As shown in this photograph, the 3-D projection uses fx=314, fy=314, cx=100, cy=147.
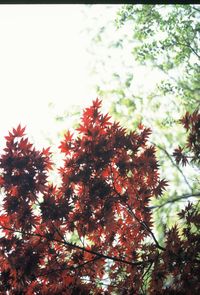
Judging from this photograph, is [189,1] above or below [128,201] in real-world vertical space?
below

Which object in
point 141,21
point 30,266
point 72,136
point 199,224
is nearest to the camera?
point 30,266

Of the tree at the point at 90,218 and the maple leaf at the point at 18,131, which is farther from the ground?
the maple leaf at the point at 18,131

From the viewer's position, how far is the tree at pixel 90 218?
14.2 feet

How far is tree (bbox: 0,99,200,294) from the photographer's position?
14.2 feet

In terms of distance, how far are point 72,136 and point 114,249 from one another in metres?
2.01

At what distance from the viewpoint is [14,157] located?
4.43 metres

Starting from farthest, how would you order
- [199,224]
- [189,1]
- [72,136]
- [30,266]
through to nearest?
[72,136] → [199,224] → [30,266] → [189,1]

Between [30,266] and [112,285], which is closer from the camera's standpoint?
[30,266]

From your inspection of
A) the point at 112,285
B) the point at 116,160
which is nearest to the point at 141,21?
the point at 116,160

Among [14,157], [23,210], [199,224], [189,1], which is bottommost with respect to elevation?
[199,224]

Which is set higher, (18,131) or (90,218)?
(18,131)

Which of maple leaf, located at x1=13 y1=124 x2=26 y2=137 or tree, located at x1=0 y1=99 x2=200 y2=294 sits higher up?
Result: maple leaf, located at x1=13 y1=124 x2=26 y2=137

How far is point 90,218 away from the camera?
4.91 m

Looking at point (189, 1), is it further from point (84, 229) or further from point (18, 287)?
point (18, 287)
